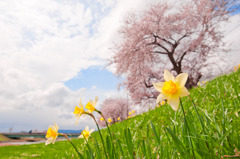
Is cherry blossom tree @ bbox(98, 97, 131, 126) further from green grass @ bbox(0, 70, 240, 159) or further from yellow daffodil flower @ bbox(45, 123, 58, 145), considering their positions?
yellow daffodil flower @ bbox(45, 123, 58, 145)

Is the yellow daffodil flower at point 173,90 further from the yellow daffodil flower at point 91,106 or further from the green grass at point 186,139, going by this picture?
the yellow daffodil flower at point 91,106

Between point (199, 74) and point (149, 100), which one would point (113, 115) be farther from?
point (199, 74)

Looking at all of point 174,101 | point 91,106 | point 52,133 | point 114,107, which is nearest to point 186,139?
point 174,101

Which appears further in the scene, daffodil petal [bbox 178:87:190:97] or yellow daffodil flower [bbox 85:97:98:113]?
yellow daffodil flower [bbox 85:97:98:113]

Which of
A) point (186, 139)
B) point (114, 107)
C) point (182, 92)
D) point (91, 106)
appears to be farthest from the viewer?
point (114, 107)

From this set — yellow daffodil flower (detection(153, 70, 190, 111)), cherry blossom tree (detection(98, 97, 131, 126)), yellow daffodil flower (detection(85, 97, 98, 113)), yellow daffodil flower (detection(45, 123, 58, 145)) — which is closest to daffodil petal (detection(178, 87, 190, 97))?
yellow daffodil flower (detection(153, 70, 190, 111))

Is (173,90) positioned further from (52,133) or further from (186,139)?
(52,133)

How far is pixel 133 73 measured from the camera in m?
16.0

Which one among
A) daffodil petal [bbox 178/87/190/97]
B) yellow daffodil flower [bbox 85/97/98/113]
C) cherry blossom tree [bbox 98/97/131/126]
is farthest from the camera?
cherry blossom tree [bbox 98/97/131/126]

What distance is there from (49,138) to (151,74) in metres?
16.8

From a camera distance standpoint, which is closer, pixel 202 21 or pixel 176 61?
pixel 202 21

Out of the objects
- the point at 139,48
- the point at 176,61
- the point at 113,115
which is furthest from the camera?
the point at 113,115

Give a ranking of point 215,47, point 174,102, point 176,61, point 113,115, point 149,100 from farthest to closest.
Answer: point 113,115, point 149,100, point 176,61, point 215,47, point 174,102

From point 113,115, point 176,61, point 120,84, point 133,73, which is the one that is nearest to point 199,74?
point 176,61
